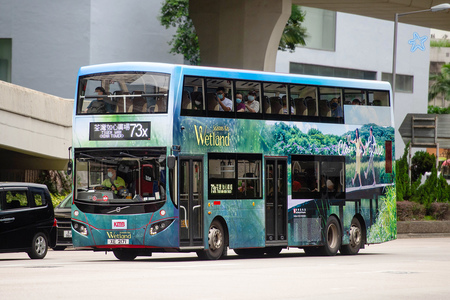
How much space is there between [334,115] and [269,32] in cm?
1323

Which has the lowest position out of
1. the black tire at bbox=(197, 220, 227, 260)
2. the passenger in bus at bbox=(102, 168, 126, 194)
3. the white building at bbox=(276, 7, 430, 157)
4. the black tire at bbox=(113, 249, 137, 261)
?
the black tire at bbox=(113, 249, 137, 261)

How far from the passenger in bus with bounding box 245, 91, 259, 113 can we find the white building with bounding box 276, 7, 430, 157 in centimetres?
4346

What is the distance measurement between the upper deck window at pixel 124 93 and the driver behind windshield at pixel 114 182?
1.21m

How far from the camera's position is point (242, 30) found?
35094 mm

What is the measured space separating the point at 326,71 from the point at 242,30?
32847 millimetres

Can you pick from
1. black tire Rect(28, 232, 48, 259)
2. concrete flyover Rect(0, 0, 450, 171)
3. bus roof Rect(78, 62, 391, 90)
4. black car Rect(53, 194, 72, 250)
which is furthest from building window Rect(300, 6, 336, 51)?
black tire Rect(28, 232, 48, 259)

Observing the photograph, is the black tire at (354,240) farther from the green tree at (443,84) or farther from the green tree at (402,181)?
the green tree at (443,84)

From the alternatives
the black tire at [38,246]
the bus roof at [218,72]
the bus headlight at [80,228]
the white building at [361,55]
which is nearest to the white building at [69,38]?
the white building at [361,55]

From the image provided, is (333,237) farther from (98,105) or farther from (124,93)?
(98,105)

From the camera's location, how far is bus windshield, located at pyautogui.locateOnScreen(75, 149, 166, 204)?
18.3 metres

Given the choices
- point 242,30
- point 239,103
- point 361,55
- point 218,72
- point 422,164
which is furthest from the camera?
point 361,55

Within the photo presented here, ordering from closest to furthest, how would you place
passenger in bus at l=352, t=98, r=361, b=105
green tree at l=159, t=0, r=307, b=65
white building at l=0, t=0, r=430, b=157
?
1. passenger in bus at l=352, t=98, r=361, b=105
2. white building at l=0, t=0, r=430, b=157
3. green tree at l=159, t=0, r=307, b=65

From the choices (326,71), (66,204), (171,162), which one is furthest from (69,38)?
(171,162)

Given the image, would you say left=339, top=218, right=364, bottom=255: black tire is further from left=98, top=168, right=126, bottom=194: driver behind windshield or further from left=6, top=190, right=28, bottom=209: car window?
left=6, top=190, right=28, bottom=209: car window
